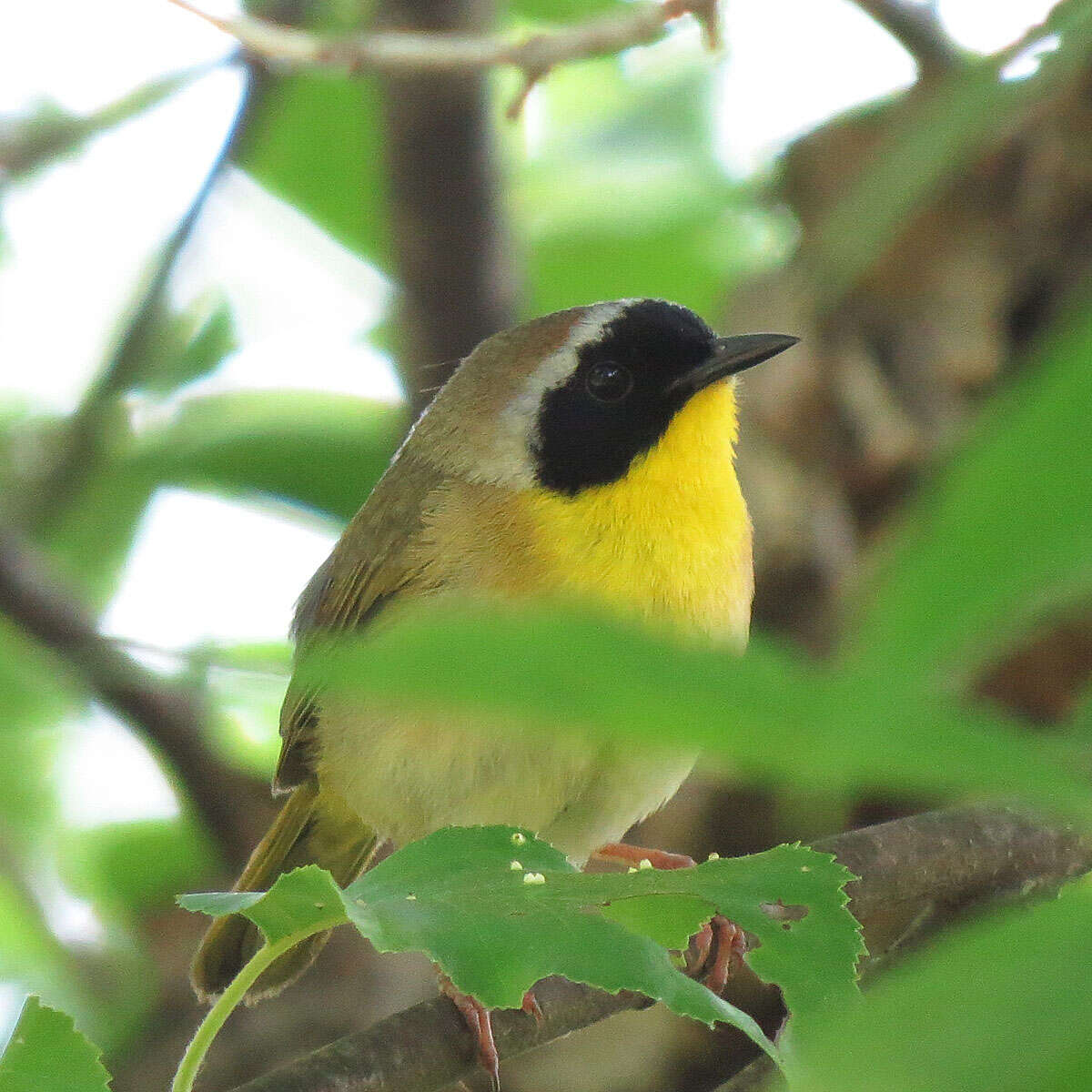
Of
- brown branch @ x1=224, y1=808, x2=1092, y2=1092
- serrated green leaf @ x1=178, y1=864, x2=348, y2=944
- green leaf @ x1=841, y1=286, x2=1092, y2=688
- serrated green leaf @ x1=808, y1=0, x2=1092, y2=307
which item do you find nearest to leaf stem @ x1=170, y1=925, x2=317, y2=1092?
serrated green leaf @ x1=178, y1=864, x2=348, y2=944

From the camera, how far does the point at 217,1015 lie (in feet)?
5.14

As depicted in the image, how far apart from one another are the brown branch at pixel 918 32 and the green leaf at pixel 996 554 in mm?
4012

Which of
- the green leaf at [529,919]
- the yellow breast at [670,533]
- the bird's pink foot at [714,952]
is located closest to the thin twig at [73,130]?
the yellow breast at [670,533]

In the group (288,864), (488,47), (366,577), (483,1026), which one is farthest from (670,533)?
(288,864)

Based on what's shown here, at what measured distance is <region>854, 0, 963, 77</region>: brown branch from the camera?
4289mm

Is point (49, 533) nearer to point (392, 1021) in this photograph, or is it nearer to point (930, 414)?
point (930, 414)

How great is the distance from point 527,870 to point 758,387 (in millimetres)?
3604

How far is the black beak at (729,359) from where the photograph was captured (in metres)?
3.36

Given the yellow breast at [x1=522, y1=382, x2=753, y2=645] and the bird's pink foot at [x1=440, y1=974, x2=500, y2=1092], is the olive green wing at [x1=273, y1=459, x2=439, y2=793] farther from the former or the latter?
the bird's pink foot at [x1=440, y1=974, x2=500, y2=1092]

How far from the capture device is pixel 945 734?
526 millimetres

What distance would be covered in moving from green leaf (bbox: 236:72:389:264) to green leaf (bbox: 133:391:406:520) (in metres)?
0.65

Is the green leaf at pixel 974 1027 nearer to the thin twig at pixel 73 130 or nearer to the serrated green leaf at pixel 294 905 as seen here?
the serrated green leaf at pixel 294 905

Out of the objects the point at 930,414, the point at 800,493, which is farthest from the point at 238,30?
the point at 930,414

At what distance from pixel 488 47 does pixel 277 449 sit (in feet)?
5.86
